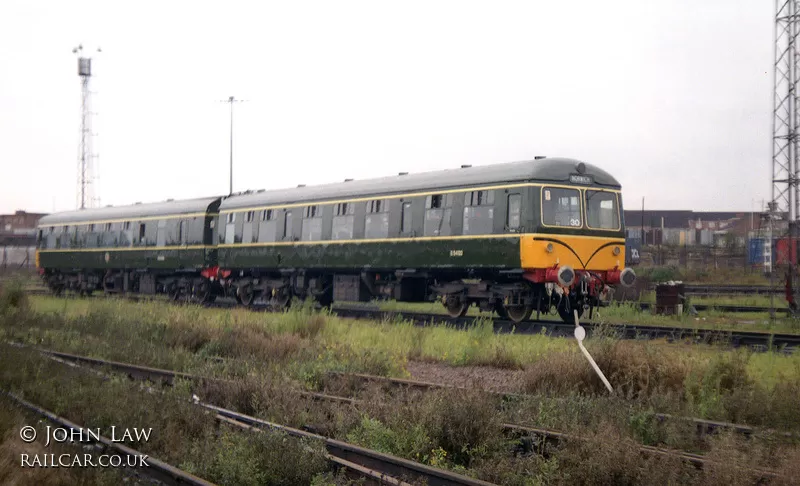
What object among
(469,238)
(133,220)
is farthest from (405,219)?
(133,220)

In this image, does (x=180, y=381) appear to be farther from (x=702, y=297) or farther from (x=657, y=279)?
(x=657, y=279)

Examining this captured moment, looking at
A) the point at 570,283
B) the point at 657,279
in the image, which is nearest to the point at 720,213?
the point at 657,279

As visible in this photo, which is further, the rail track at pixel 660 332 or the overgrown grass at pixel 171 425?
the rail track at pixel 660 332

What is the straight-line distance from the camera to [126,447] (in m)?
7.78

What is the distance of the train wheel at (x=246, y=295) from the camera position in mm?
27484

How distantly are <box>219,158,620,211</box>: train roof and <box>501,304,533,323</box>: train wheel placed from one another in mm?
2806

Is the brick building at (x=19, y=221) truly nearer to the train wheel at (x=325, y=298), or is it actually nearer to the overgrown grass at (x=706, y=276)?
the overgrown grass at (x=706, y=276)

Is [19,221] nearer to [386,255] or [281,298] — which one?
[281,298]

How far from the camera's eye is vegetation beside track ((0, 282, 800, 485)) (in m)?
6.56

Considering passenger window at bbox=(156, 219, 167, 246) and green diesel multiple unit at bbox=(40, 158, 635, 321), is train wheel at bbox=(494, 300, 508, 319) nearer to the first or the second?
green diesel multiple unit at bbox=(40, 158, 635, 321)

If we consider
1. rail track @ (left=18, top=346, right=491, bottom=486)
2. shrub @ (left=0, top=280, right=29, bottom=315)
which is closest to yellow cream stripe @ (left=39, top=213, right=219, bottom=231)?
shrub @ (left=0, top=280, right=29, bottom=315)

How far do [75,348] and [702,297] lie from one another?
793 inches

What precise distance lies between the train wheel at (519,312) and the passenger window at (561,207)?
6.60ft

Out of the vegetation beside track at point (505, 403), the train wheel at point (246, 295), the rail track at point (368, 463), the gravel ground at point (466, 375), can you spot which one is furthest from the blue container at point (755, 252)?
the rail track at point (368, 463)
